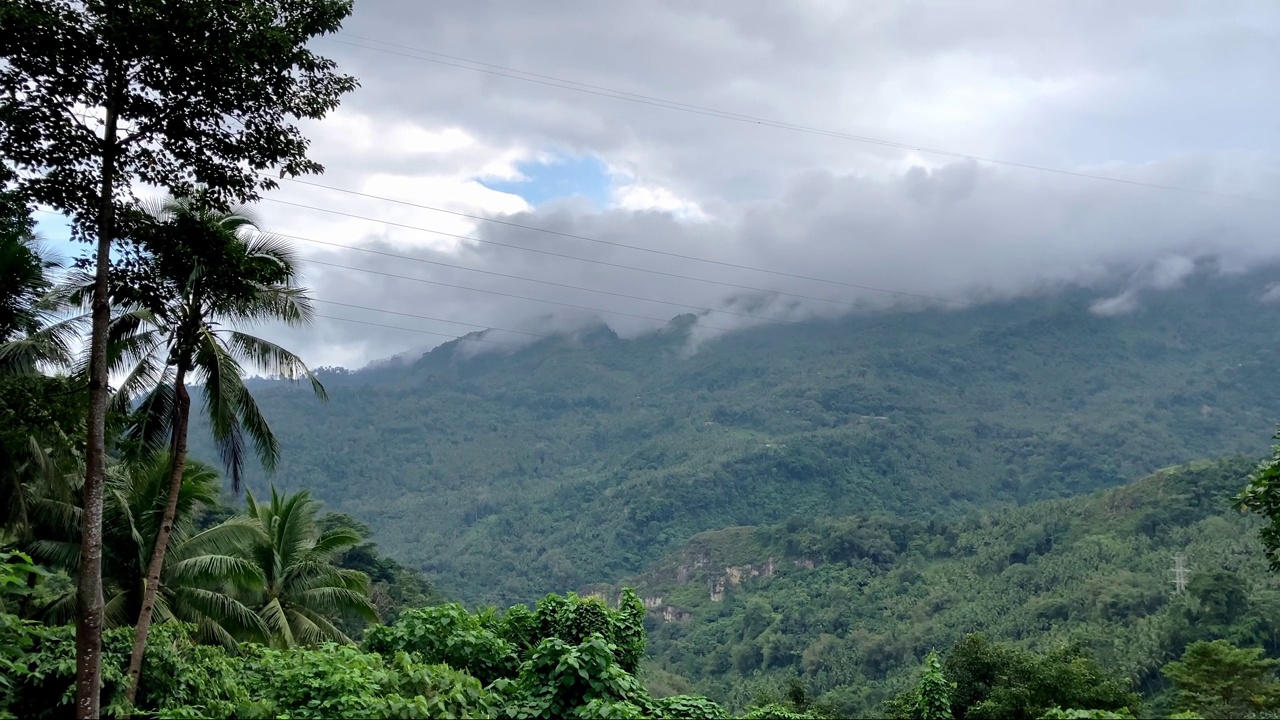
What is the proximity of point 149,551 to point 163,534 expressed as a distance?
5.75m

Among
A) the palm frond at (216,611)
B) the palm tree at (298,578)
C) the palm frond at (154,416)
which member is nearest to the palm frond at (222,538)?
the palm tree at (298,578)

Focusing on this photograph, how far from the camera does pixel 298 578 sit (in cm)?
2108

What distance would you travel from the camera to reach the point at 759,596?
4144 inches

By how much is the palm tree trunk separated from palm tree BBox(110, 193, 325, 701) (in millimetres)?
16

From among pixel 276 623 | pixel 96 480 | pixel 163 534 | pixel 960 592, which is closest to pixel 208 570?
pixel 276 623

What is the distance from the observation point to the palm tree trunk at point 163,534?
35.5 feet

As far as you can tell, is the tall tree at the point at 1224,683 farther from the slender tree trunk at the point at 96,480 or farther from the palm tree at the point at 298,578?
the slender tree trunk at the point at 96,480

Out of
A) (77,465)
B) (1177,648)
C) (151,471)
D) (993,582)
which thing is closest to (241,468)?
(77,465)

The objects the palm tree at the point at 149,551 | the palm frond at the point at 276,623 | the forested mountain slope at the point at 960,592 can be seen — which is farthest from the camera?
the forested mountain slope at the point at 960,592

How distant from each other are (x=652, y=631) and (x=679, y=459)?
300 feet

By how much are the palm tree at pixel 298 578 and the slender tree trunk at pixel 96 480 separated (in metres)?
10.7

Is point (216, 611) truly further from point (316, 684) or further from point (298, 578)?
point (316, 684)

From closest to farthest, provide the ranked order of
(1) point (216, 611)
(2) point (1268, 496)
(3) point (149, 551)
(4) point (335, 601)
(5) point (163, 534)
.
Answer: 1. (2) point (1268, 496)
2. (5) point (163, 534)
3. (3) point (149, 551)
4. (1) point (216, 611)
5. (4) point (335, 601)

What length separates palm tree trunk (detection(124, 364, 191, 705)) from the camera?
10820mm
